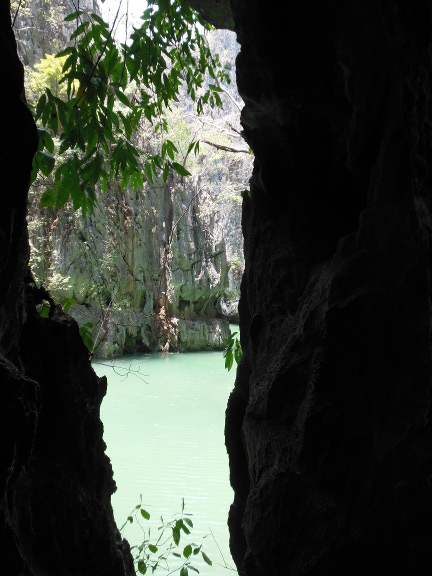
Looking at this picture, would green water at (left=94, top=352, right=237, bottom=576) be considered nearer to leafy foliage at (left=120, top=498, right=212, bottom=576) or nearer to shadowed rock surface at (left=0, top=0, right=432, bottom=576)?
leafy foliage at (left=120, top=498, right=212, bottom=576)

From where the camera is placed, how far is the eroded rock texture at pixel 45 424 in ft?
4.78

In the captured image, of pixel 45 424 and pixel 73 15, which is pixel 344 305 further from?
pixel 73 15

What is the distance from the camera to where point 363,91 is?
1532 millimetres

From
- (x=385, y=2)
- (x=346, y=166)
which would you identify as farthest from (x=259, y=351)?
(x=385, y=2)

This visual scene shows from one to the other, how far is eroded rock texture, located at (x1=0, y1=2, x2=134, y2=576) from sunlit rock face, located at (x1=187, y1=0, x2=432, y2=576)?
1.92ft

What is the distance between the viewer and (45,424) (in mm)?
1941

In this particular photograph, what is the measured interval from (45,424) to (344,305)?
115 centimetres

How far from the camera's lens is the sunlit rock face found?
1.30 metres

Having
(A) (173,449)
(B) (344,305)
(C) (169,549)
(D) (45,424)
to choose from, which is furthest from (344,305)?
(A) (173,449)

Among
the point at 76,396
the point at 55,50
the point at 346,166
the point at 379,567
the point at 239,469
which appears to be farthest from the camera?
the point at 55,50

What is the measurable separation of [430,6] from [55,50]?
16924mm

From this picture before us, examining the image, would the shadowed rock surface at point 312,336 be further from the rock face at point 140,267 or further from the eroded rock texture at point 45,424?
the rock face at point 140,267

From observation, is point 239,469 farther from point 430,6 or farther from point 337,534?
point 430,6

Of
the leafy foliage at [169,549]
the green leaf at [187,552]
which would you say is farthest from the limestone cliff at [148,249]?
the green leaf at [187,552]
